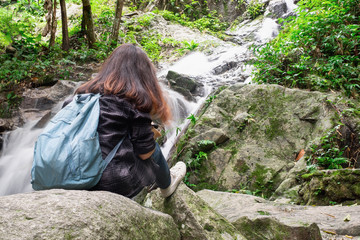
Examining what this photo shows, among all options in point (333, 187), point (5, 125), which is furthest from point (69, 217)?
point (5, 125)

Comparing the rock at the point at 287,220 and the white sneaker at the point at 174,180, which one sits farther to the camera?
the white sneaker at the point at 174,180

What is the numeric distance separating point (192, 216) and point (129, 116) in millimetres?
1039

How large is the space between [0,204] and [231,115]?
482cm

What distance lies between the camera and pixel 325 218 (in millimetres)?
2762

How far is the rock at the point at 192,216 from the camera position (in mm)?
2160

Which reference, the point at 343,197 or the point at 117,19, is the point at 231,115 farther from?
the point at 117,19

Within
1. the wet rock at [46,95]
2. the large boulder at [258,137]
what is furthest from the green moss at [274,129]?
the wet rock at [46,95]

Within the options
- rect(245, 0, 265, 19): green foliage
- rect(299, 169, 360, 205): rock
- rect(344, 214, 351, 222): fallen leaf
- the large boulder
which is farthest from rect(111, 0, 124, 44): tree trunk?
rect(344, 214, 351, 222): fallen leaf

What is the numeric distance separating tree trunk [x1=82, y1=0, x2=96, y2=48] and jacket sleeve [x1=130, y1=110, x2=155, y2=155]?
10330mm

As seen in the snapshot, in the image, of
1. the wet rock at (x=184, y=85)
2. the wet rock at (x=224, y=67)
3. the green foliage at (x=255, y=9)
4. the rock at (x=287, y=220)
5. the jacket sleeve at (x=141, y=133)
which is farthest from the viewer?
the green foliage at (x=255, y=9)

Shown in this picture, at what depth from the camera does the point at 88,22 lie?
11.0m

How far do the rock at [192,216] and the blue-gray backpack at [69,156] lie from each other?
2.98 feet

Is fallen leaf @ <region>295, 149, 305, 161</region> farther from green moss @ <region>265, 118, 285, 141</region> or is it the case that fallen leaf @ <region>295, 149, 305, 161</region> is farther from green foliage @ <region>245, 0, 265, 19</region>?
green foliage @ <region>245, 0, 265, 19</region>

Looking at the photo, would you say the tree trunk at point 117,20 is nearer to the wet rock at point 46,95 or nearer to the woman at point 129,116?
the wet rock at point 46,95
